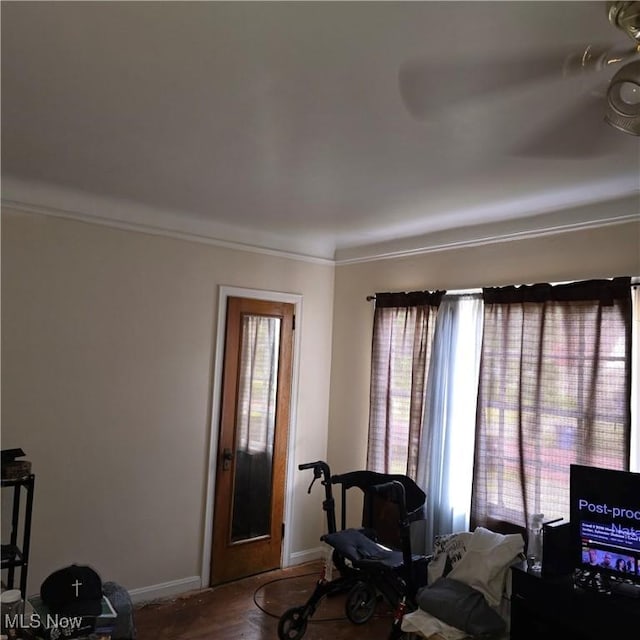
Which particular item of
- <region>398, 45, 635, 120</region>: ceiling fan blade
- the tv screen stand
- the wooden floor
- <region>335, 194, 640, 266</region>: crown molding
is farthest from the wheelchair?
<region>398, 45, 635, 120</region>: ceiling fan blade

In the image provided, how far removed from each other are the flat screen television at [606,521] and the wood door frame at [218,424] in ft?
7.53

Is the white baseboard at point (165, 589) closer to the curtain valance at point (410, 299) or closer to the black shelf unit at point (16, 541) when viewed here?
the black shelf unit at point (16, 541)

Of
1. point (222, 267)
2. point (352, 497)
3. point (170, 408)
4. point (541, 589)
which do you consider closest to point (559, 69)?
point (541, 589)

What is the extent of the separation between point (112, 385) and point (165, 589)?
1.43m

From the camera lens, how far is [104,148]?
2.62m

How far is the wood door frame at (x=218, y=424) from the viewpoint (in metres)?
3.89

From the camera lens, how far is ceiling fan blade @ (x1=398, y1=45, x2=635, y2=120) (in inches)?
67.1

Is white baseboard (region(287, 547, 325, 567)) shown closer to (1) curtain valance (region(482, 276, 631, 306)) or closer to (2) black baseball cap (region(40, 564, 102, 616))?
(2) black baseball cap (region(40, 564, 102, 616))

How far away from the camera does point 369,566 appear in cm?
303

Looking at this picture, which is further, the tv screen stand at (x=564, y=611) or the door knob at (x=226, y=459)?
the door knob at (x=226, y=459)

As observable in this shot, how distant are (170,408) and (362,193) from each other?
1.93 metres

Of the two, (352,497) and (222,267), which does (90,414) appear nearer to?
(222,267)

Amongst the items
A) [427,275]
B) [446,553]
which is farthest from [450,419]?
[427,275]

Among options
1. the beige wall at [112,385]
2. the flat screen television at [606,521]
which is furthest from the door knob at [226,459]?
the flat screen television at [606,521]
